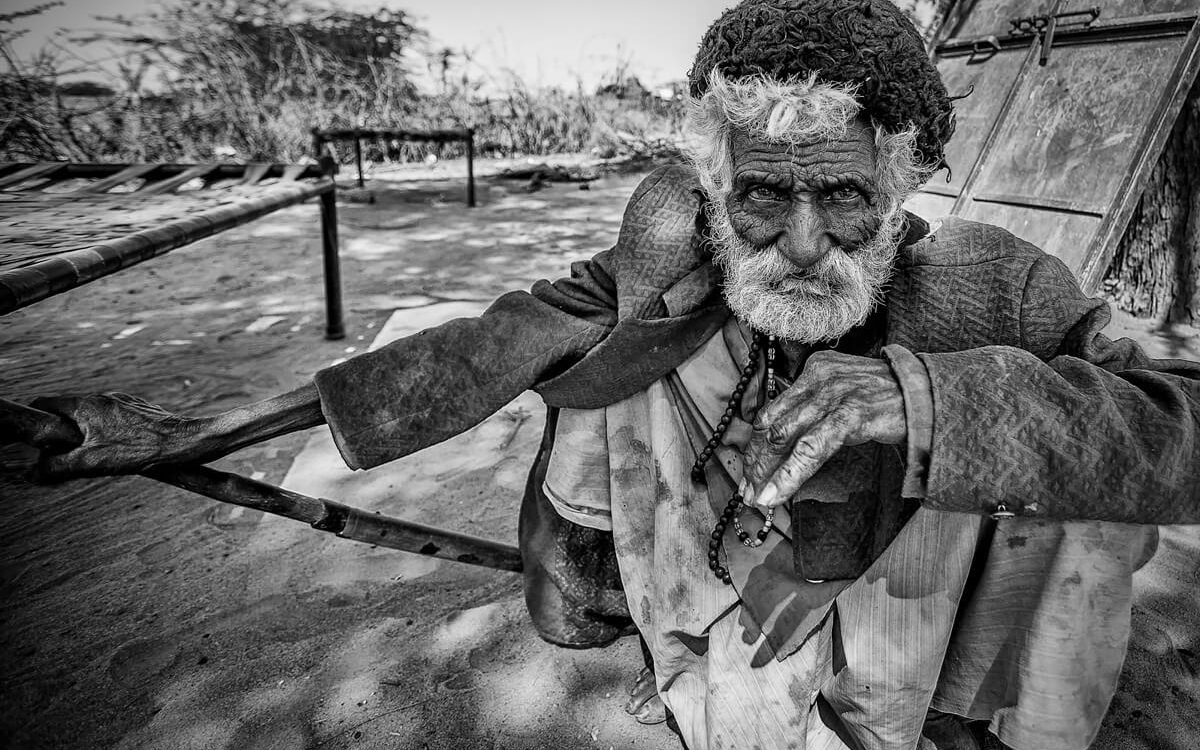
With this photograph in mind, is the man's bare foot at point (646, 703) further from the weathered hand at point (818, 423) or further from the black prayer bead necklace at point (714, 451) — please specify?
the weathered hand at point (818, 423)

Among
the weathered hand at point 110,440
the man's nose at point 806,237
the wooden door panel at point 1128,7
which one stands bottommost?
the weathered hand at point 110,440

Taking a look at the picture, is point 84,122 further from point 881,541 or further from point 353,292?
point 881,541

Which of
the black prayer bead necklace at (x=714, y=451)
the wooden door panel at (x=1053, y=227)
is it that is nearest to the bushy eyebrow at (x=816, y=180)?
the black prayer bead necklace at (x=714, y=451)

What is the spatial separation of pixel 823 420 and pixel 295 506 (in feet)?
3.75

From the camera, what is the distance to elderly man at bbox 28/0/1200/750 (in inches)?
42.3

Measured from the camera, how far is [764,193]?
4.63ft

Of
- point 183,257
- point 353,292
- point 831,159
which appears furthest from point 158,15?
point 831,159

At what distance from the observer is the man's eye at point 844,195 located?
137cm

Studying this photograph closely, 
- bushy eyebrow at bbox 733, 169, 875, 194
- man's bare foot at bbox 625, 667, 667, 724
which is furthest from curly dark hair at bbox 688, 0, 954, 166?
man's bare foot at bbox 625, 667, 667, 724

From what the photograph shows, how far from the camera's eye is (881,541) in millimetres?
1339

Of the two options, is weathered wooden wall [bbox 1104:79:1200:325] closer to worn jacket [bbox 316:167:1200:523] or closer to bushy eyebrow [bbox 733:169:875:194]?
worn jacket [bbox 316:167:1200:523]

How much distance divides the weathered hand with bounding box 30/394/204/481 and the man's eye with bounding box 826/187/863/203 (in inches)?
51.7

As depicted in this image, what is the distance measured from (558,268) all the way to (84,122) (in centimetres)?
688

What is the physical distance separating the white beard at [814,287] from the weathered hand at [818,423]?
286mm
